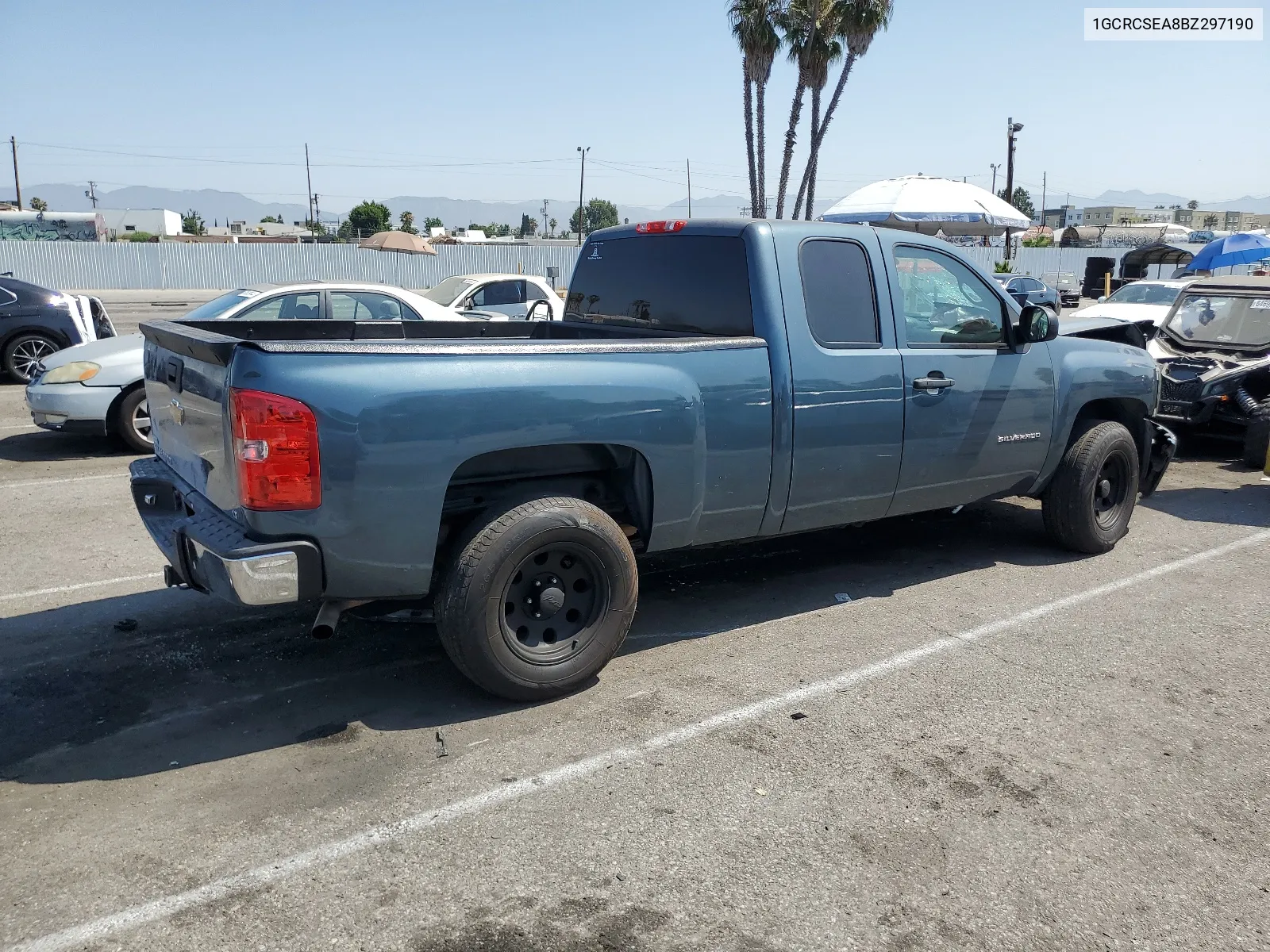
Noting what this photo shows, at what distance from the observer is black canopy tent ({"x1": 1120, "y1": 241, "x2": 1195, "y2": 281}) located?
30.6 m

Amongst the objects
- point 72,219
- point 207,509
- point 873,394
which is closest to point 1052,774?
point 873,394

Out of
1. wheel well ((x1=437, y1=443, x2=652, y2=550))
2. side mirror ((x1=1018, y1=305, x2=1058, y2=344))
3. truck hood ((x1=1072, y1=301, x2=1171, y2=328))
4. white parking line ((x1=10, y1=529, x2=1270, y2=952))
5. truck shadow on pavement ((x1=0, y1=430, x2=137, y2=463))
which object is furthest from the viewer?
truck hood ((x1=1072, y1=301, x2=1171, y2=328))

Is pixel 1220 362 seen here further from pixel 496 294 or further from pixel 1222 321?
pixel 496 294

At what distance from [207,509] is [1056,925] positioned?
3.34 meters

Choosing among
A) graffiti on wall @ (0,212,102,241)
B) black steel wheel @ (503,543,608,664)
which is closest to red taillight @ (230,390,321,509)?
black steel wheel @ (503,543,608,664)

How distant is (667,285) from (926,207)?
17.2 metres

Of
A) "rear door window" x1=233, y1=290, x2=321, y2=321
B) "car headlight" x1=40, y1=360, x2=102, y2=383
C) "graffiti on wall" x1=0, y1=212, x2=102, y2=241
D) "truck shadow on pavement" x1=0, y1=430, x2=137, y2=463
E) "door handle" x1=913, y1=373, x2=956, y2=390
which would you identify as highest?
"graffiti on wall" x1=0, y1=212, x2=102, y2=241

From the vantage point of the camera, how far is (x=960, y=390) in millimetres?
5496

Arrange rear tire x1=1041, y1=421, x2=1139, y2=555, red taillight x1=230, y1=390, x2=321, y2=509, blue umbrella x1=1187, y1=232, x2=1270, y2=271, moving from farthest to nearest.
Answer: blue umbrella x1=1187, y1=232, x2=1270, y2=271 → rear tire x1=1041, y1=421, x2=1139, y2=555 → red taillight x1=230, y1=390, x2=321, y2=509

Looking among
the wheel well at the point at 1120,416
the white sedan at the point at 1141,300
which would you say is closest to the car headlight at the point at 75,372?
the wheel well at the point at 1120,416

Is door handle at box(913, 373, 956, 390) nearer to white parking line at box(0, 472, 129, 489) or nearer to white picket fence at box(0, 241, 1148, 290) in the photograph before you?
white parking line at box(0, 472, 129, 489)

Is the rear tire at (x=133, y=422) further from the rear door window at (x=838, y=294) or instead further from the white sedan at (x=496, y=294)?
the rear door window at (x=838, y=294)

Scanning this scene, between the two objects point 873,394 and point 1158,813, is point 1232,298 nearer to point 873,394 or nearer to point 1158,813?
point 873,394

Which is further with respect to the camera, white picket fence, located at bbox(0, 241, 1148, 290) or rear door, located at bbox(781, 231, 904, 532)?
white picket fence, located at bbox(0, 241, 1148, 290)
